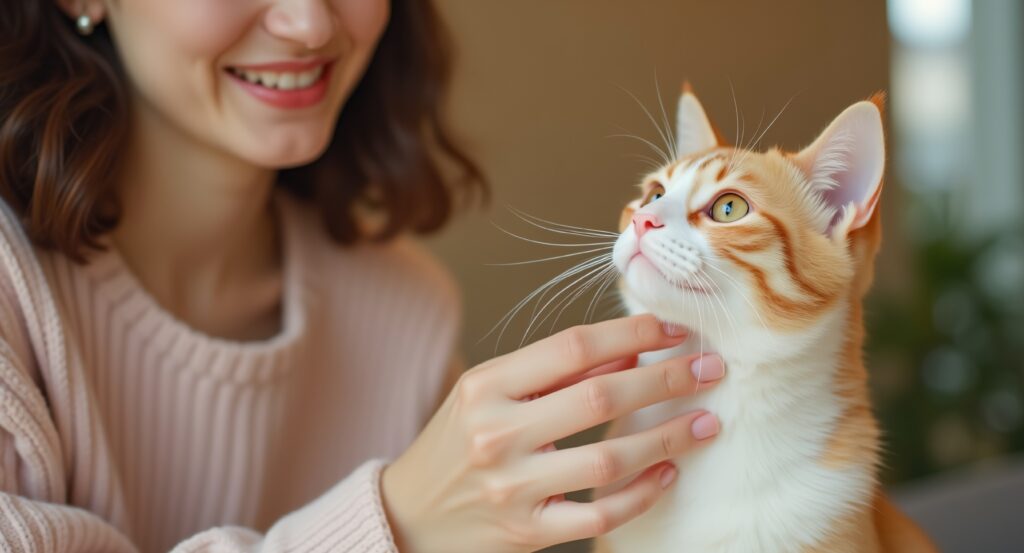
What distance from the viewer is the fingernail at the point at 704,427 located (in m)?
0.64

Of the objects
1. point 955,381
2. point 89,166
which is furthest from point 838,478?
point 955,381

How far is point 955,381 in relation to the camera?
2258 mm

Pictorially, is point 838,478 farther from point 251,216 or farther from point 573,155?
point 251,216

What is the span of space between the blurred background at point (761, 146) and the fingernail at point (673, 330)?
0.36 ft

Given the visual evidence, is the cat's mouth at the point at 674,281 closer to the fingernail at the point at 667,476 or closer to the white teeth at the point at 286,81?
the fingernail at the point at 667,476

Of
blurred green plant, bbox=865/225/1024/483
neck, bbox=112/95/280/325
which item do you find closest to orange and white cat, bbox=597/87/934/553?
Answer: neck, bbox=112/95/280/325

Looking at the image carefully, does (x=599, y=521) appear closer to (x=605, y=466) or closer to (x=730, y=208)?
(x=605, y=466)

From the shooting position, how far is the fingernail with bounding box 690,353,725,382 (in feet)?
2.09

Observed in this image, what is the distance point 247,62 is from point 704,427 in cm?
59

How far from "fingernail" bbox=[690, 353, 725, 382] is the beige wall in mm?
159

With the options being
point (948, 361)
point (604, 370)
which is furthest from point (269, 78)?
point (948, 361)

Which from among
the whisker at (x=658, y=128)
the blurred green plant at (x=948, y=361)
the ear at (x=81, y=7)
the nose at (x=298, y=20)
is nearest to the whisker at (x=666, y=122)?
the whisker at (x=658, y=128)

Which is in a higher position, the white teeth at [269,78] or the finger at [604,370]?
the white teeth at [269,78]

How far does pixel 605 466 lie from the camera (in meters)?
0.63
